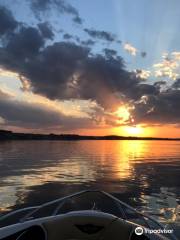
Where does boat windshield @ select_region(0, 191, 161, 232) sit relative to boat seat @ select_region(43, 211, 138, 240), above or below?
below

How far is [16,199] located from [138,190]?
8.84m

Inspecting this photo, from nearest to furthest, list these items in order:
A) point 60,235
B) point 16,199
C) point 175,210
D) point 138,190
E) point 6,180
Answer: point 60,235 → point 175,210 → point 16,199 → point 138,190 → point 6,180

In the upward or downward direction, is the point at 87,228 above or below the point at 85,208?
above

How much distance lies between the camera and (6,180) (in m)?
27.1

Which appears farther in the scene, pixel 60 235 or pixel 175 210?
pixel 175 210

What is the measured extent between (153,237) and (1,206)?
1115 cm

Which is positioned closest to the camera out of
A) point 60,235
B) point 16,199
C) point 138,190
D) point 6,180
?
point 60,235

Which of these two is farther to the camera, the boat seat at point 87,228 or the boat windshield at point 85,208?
the boat windshield at point 85,208

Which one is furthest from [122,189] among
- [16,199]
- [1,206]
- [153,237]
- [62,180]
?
[153,237]

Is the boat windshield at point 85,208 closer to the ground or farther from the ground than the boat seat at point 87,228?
closer to the ground

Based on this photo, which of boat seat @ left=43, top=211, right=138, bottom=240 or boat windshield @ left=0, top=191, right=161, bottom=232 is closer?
boat seat @ left=43, top=211, right=138, bottom=240

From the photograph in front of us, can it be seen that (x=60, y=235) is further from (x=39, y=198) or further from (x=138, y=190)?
(x=138, y=190)

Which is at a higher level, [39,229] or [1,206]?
[39,229]

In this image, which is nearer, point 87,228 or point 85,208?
point 87,228
